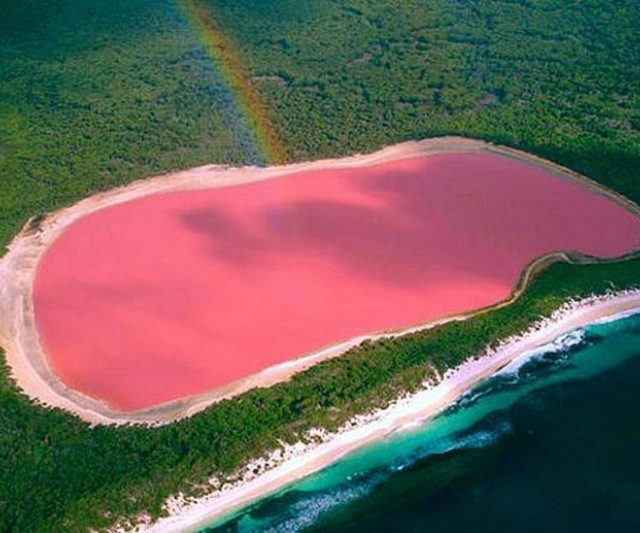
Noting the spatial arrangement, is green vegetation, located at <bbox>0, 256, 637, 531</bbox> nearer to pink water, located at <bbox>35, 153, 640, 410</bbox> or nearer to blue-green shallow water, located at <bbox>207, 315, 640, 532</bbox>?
blue-green shallow water, located at <bbox>207, 315, 640, 532</bbox>

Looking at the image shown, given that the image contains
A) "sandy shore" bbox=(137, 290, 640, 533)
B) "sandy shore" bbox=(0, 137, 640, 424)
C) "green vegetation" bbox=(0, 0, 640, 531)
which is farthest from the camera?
"sandy shore" bbox=(0, 137, 640, 424)

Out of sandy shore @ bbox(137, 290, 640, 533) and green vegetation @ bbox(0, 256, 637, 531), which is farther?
sandy shore @ bbox(137, 290, 640, 533)

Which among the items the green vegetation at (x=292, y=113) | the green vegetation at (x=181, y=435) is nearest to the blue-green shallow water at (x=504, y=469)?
the green vegetation at (x=181, y=435)

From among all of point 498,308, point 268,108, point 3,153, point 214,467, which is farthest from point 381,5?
point 214,467

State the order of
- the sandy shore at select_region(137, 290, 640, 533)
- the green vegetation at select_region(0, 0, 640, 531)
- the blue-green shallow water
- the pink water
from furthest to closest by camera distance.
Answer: the pink water
the green vegetation at select_region(0, 0, 640, 531)
the sandy shore at select_region(137, 290, 640, 533)
the blue-green shallow water

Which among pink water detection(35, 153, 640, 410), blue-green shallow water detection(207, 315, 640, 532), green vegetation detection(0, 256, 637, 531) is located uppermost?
pink water detection(35, 153, 640, 410)

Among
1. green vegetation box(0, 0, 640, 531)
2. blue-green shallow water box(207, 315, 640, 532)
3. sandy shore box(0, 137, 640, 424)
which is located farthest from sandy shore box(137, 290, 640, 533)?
sandy shore box(0, 137, 640, 424)

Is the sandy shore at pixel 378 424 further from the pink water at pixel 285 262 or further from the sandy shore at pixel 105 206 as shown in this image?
the pink water at pixel 285 262
